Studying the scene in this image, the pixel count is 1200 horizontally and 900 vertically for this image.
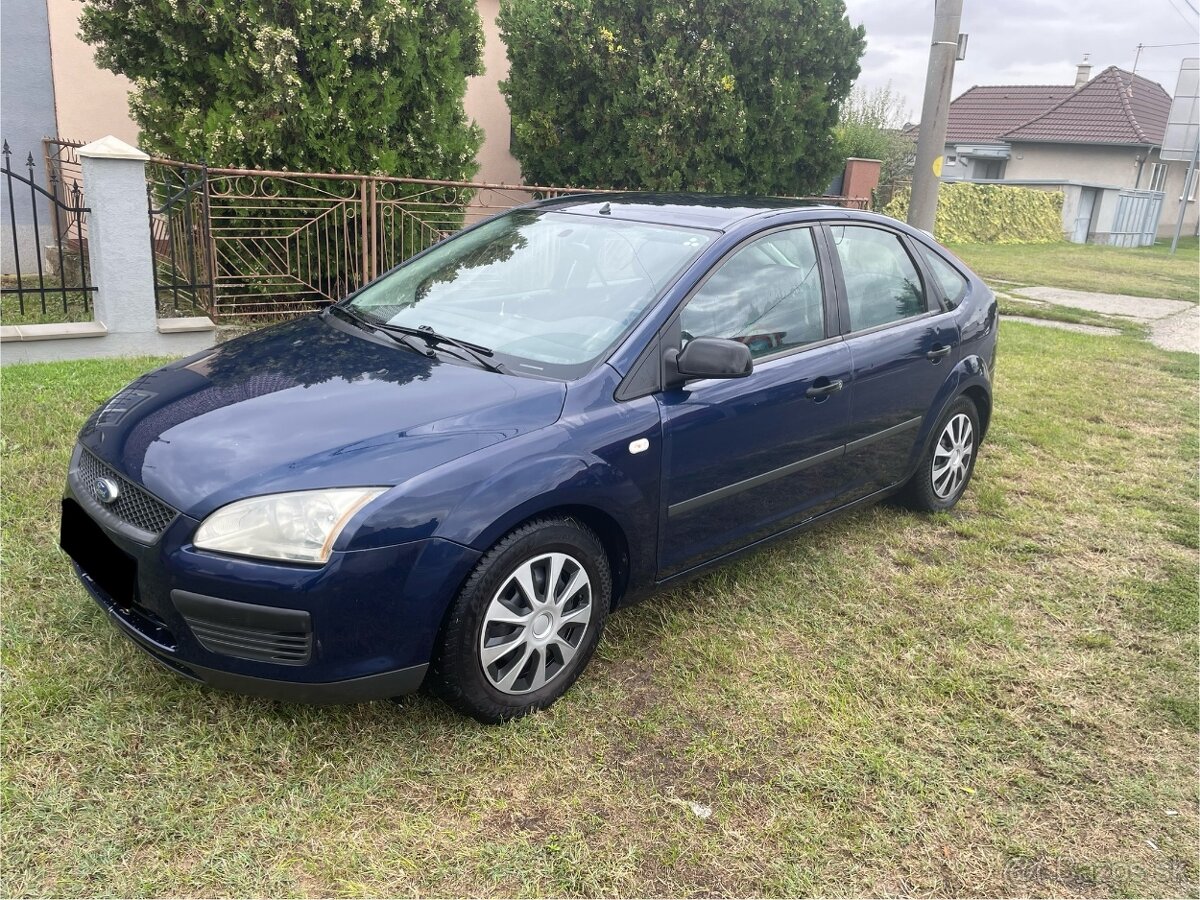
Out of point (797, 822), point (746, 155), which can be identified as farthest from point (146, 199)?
point (746, 155)

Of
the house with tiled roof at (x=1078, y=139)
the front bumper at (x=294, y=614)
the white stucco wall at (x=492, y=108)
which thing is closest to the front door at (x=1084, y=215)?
the house with tiled roof at (x=1078, y=139)

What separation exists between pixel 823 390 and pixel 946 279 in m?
1.53

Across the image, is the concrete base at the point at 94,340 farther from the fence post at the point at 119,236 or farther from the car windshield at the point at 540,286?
the car windshield at the point at 540,286

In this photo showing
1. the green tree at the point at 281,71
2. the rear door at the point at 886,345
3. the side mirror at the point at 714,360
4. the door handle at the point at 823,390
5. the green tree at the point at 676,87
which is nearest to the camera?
the side mirror at the point at 714,360

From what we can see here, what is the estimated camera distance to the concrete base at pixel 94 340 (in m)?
6.09

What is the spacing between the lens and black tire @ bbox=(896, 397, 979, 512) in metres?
4.60

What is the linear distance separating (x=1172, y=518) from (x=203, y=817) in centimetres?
498

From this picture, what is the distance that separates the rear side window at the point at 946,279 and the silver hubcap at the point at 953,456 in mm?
608

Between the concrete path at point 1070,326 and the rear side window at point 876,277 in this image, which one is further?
the concrete path at point 1070,326

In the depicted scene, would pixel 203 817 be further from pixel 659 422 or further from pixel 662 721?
pixel 659 422

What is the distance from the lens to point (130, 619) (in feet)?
8.66

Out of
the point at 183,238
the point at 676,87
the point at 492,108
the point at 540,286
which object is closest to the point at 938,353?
the point at 540,286

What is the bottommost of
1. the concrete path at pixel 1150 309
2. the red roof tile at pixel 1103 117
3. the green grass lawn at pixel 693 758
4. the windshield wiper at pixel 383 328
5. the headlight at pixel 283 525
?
the green grass lawn at pixel 693 758

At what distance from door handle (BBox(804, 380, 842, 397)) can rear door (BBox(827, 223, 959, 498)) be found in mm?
174
